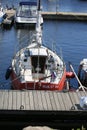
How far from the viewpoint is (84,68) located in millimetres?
31297

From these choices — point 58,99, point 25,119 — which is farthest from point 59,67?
point 25,119

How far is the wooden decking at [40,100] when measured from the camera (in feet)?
63.0

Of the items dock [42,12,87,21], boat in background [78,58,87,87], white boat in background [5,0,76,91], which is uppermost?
white boat in background [5,0,76,91]

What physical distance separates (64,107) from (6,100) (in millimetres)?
2787

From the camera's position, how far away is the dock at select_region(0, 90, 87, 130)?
61.5 feet

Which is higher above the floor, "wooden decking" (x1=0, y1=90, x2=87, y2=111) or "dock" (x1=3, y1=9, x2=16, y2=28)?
"wooden decking" (x1=0, y1=90, x2=87, y2=111)

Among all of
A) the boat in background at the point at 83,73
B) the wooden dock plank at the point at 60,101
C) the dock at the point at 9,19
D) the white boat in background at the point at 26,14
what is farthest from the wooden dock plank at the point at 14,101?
the white boat in background at the point at 26,14

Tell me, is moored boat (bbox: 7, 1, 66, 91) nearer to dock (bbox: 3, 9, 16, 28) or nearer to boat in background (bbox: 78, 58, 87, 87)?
boat in background (bbox: 78, 58, 87, 87)

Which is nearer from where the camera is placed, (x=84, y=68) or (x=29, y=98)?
(x=29, y=98)

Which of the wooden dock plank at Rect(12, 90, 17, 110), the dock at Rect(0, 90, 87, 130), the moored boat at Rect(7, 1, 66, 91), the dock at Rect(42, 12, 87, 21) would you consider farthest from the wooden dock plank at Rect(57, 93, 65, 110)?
the dock at Rect(42, 12, 87, 21)

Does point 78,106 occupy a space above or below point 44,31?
above

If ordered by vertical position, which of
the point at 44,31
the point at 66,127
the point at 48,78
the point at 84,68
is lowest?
the point at 44,31

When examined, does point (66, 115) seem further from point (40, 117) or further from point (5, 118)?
point (5, 118)

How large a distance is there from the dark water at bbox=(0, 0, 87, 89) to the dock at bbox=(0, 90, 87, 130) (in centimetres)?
1073
